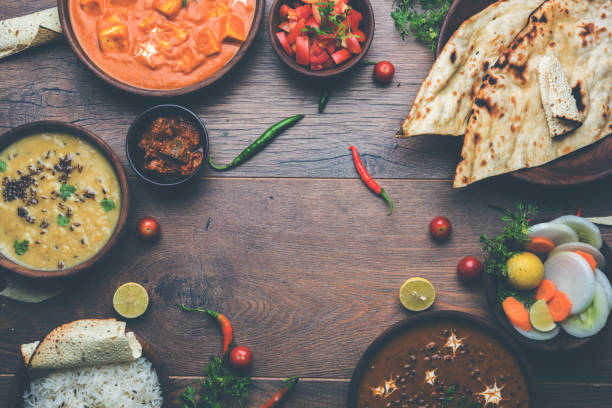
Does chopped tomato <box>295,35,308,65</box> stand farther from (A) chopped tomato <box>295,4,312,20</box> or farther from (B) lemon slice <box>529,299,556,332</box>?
(B) lemon slice <box>529,299,556,332</box>

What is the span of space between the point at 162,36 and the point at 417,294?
1910mm

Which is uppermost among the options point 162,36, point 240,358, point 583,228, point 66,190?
point 162,36

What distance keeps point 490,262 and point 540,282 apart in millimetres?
276

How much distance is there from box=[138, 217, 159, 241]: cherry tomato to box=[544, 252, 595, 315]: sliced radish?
81.6 inches

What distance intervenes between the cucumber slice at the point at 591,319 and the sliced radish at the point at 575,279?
5 cm

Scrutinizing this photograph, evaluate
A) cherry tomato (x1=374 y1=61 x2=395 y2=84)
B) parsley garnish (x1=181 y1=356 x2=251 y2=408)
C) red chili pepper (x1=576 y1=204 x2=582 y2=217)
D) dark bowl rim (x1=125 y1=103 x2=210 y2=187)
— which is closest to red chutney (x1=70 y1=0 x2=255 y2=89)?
dark bowl rim (x1=125 y1=103 x2=210 y2=187)

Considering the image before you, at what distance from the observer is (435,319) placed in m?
2.14

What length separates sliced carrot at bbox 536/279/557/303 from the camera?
6.99ft

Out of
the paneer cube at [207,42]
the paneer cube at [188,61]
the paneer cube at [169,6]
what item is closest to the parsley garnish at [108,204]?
the paneer cube at [188,61]

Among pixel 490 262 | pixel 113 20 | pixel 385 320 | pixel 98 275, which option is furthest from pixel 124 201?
pixel 490 262

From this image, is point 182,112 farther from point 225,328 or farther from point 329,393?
point 329,393

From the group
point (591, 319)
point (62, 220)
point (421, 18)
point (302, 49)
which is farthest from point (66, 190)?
point (591, 319)

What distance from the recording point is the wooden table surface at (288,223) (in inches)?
90.9

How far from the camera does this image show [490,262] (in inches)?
85.4
